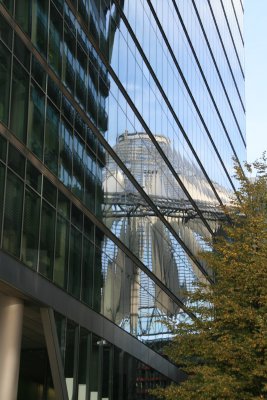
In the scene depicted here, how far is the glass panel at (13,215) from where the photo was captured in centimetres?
1934

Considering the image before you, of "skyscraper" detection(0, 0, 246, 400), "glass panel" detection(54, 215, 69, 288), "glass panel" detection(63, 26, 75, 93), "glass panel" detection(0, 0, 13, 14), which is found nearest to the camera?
"glass panel" detection(0, 0, 13, 14)

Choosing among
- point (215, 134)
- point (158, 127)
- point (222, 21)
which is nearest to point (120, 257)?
point (158, 127)

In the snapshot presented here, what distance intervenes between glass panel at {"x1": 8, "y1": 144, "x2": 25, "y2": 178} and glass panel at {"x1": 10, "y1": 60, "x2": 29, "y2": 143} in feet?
1.71

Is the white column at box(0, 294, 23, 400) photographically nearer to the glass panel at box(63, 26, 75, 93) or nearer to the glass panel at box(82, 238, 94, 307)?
the glass panel at box(82, 238, 94, 307)

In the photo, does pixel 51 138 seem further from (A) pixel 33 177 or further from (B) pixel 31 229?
(B) pixel 31 229

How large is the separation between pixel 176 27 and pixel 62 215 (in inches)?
883

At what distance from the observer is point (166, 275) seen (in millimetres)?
37344

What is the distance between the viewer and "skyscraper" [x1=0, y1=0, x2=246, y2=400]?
20.8 m

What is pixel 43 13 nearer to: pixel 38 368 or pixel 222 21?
pixel 38 368

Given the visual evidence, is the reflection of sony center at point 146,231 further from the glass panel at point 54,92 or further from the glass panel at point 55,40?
the glass panel at point 55,40

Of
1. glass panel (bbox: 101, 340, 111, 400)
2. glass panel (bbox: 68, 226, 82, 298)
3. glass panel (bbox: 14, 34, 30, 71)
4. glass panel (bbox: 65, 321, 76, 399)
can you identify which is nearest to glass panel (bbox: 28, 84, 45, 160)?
glass panel (bbox: 14, 34, 30, 71)

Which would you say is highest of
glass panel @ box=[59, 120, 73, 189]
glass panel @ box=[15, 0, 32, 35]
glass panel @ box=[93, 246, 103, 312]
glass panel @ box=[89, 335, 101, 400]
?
glass panel @ box=[15, 0, 32, 35]

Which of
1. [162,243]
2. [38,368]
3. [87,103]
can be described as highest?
[87,103]

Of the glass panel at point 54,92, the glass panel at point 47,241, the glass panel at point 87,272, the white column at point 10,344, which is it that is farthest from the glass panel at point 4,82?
the glass panel at point 87,272
